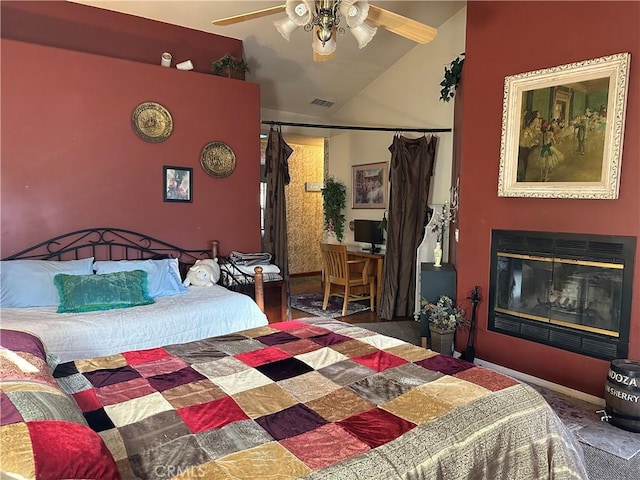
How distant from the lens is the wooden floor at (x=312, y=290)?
4914mm

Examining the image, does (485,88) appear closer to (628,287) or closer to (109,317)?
(628,287)

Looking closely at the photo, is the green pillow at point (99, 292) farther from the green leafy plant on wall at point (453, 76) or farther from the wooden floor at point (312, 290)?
the green leafy plant on wall at point (453, 76)

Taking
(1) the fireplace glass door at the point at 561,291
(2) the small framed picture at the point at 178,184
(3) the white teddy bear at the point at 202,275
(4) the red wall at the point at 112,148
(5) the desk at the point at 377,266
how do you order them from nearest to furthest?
(1) the fireplace glass door at the point at 561,291, (4) the red wall at the point at 112,148, (3) the white teddy bear at the point at 202,275, (2) the small framed picture at the point at 178,184, (5) the desk at the point at 377,266

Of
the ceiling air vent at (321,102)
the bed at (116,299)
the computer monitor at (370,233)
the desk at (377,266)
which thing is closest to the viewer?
the bed at (116,299)

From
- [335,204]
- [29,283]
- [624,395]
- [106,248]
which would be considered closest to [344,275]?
[335,204]

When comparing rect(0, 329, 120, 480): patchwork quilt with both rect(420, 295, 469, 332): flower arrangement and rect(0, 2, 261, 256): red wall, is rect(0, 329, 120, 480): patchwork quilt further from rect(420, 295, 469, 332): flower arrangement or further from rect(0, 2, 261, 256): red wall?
rect(420, 295, 469, 332): flower arrangement

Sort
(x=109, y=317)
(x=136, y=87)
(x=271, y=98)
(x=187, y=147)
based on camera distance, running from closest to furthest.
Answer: (x=109, y=317) → (x=136, y=87) → (x=187, y=147) → (x=271, y=98)

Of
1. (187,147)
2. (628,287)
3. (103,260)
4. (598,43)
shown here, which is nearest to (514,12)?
(598,43)

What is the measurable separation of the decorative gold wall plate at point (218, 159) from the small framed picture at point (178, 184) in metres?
0.18

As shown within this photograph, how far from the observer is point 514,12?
3.13 meters

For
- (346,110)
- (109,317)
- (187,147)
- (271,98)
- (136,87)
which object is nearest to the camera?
(109,317)

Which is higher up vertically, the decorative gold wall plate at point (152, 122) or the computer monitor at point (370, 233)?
the decorative gold wall plate at point (152, 122)

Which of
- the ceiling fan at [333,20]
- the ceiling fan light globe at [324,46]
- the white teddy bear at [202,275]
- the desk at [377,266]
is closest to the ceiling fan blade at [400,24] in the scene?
the ceiling fan at [333,20]

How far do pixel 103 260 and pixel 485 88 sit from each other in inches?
138
